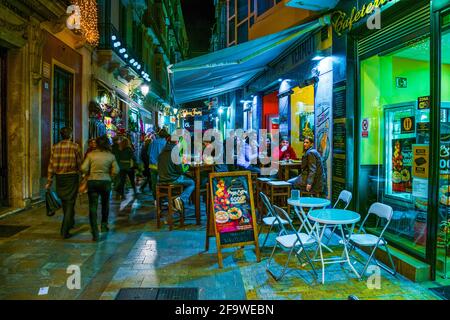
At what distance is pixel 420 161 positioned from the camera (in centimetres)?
457

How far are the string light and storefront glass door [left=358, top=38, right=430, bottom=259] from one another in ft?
27.4

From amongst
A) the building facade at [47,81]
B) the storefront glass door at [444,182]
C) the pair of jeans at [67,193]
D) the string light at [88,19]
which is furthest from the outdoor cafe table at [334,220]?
the string light at [88,19]

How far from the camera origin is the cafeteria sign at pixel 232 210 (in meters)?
4.99

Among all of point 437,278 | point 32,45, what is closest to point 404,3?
point 437,278

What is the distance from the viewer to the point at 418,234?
5.00 metres

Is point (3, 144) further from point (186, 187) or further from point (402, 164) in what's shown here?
point (402, 164)

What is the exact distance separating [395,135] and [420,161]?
1.41m

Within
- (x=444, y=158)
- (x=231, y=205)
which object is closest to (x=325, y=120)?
(x=444, y=158)

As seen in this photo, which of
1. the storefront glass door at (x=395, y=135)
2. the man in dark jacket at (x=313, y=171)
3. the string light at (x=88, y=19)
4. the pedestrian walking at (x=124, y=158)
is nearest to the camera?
the storefront glass door at (x=395, y=135)

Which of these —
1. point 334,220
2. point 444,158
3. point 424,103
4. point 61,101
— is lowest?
point 334,220

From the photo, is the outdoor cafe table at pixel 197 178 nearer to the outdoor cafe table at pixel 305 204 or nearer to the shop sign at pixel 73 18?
the outdoor cafe table at pixel 305 204

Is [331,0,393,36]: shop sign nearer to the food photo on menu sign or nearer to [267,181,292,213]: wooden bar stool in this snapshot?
[267,181,292,213]: wooden bar stool

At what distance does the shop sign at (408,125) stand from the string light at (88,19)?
30.4ft
